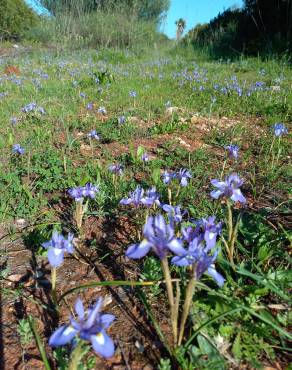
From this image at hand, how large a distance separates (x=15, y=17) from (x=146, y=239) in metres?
24.5

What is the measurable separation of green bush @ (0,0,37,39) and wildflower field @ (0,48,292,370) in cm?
1733

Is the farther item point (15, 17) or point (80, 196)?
point (15, 17)

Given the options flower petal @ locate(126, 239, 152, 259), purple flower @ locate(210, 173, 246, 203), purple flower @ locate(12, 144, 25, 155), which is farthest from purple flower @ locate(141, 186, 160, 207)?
purple flower @ locate(12, 144, 25, 155)

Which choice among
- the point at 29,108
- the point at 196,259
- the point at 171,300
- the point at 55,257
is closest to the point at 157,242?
the point at 196,259

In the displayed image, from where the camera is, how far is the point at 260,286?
169cm

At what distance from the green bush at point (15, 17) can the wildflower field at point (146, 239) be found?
56.9 feet

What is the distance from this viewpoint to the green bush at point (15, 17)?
1989 centimetres

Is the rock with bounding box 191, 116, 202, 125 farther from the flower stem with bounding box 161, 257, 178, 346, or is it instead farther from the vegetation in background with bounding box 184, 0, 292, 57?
the vegetation in background with bounding box 184, 0, 292, 57

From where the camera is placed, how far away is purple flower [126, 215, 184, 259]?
1193mm

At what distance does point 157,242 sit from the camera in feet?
3.91

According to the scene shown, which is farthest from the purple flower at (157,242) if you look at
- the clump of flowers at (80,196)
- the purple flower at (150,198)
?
the clump of flowers at (80,196)

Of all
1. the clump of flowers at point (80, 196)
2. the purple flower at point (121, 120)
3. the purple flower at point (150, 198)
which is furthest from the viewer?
the purple flower at point (121, 120)

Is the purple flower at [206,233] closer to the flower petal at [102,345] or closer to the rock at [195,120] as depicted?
the flower petal at [102,345]

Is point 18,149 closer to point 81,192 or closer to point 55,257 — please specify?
point 81,192
